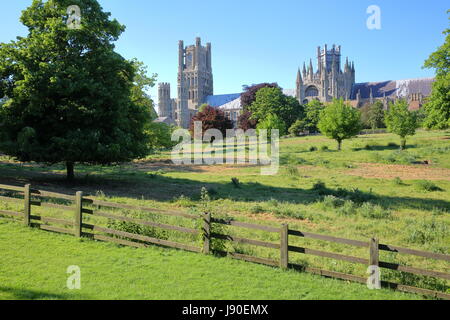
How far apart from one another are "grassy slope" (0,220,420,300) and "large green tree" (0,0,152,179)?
951 cm

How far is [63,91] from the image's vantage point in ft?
55.6

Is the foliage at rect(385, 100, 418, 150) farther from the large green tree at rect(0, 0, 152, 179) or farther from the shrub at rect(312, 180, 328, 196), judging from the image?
the large green tree at rect(0, 0, 152, 179)

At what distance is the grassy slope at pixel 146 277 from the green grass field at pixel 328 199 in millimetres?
1262

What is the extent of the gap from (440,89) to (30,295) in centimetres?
3605

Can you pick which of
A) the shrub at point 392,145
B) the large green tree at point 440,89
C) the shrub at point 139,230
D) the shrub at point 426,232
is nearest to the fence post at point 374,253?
the shrub at point 426,232

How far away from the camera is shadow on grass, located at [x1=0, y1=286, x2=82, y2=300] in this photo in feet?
19.9

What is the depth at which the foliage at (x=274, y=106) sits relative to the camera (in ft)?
234

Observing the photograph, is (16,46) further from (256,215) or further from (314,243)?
(314,243)

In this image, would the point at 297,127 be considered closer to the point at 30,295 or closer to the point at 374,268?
the point at 374,268

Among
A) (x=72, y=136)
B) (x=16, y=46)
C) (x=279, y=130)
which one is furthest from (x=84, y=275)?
(x=279, y=130)

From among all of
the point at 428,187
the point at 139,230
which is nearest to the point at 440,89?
the point at 428,187

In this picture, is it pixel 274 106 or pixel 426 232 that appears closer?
pixel 426 232
